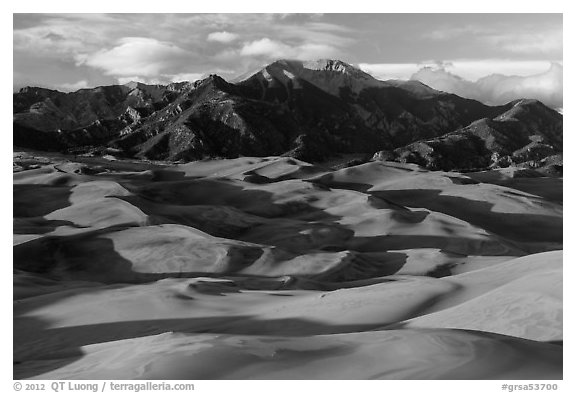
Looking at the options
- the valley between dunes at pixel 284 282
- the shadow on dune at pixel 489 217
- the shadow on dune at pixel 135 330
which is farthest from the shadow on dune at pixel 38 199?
the shadow on dune at pixel 489 217

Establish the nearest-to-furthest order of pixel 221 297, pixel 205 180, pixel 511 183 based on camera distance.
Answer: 1. pixel 221 297
2. pixel 205 180
3. pixel 511 183

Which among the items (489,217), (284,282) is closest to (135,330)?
(284,282)

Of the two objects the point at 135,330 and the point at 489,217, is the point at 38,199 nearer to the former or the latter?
the point at 135,330

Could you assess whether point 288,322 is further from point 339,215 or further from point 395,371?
point 339,215

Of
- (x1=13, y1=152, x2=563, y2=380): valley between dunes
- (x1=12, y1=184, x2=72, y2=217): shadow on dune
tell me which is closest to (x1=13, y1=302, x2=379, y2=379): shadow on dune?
(x1=13, y1=152, x2=563, y2=380): valley between dunes

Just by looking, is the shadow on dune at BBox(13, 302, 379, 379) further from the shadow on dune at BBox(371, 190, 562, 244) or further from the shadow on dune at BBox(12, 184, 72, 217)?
the shadow on dune at BBox(371, 190, 562, 244)
